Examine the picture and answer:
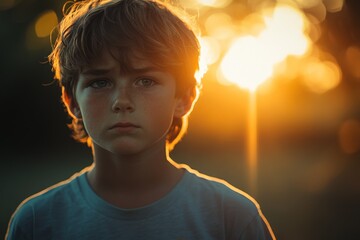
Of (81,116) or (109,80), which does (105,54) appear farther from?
(81,116)

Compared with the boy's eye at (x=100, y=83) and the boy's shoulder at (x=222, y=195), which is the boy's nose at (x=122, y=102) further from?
the boy's shoulder at (x=222, y=195)

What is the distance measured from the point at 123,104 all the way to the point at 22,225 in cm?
90

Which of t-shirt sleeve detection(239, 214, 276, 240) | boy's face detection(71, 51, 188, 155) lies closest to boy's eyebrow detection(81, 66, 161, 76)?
boy's face detection(71, 51, 188, 155)

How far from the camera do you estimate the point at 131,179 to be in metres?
3.13

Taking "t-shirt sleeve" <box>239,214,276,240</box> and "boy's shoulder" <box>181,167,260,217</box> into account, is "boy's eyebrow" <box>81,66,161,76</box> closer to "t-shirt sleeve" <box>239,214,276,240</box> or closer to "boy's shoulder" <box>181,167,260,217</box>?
"boy's shoulder" <box>181,167,260,217</box>

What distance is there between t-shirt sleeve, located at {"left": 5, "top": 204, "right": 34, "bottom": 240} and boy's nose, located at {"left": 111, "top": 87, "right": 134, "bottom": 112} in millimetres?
788

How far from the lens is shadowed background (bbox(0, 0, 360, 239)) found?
1284cm

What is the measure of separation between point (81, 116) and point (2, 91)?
21982 mm

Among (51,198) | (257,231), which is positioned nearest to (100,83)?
(51,198)

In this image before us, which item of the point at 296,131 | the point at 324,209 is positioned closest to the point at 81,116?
the point at 324,209

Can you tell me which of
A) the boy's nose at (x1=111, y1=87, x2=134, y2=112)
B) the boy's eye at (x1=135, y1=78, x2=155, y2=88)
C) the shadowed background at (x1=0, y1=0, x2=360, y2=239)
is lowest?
the boy's nose at (x1=111, y1=87, x2=134, y2=112)

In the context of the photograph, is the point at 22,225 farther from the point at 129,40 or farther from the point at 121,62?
the point at 129,40

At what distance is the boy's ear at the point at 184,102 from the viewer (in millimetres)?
3310

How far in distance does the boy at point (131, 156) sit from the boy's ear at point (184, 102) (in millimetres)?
25
